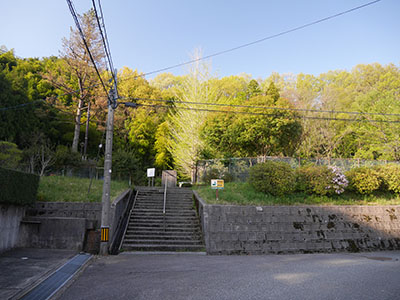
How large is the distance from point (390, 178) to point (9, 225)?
16.0 meters

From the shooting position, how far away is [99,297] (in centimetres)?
477

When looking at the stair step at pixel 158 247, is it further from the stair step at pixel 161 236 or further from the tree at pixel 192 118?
the tree at pixel 192 118

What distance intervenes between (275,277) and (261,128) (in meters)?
13.1

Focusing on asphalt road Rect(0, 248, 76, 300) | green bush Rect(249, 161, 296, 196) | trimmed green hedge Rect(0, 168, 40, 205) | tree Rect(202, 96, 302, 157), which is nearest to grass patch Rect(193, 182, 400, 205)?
green bush Rect(249, 161, 296, 196)

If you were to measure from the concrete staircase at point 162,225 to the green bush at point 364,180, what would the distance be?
769 centimetres

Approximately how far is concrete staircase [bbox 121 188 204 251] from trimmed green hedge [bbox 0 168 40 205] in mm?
3820

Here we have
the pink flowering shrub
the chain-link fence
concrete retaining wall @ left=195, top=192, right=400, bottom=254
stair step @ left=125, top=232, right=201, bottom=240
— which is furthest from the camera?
the chain-link fence

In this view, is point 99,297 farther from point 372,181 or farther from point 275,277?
point 372,181

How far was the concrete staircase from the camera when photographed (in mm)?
10266

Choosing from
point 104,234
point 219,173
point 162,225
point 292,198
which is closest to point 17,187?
point 104,234

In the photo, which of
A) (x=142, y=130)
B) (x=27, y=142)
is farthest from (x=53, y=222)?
(x=142, y=130)

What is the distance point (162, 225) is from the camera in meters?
11.8

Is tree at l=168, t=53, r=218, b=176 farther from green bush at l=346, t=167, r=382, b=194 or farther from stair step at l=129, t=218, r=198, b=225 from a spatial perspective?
green bush at l=346, t=167, r=382, b=194

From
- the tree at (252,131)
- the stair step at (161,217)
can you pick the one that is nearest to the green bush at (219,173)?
the tree at (252,131)
